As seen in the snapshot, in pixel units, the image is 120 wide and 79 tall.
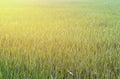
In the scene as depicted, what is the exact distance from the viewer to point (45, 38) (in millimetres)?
5598

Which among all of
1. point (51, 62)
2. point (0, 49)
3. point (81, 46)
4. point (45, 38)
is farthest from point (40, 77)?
point (45, 38)

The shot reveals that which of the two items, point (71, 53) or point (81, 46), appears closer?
point (71, 53)

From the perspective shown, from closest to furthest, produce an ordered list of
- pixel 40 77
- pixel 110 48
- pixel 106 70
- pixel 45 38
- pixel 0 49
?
1. pixel 40 77
2. pixel 106 70
3. pixel 0 49
4. pixel 110 48
5. pixel 45 38

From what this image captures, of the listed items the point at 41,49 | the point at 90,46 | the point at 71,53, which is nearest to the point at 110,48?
the point at 90,46

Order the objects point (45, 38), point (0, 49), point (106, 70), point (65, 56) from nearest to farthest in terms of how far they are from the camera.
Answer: point (106, 70)
point (65, 56)
point (0, 49)
point (45, 38)

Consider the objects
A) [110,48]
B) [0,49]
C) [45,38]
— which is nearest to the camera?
[0,49]

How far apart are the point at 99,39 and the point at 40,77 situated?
9.19ft

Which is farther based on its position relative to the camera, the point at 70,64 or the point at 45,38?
the point at 45,38

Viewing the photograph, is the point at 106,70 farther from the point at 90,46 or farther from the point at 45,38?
the point at 45,38

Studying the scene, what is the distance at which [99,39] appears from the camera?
Result: 5.76 metres

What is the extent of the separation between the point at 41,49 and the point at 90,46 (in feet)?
3.03

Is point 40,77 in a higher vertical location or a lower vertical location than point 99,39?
higher

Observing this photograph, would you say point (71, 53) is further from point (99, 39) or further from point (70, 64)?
point (99, 39)

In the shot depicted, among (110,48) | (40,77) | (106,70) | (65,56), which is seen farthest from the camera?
(110,48)
